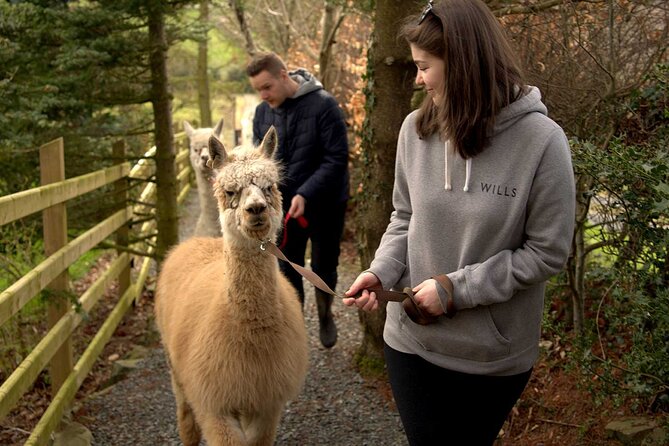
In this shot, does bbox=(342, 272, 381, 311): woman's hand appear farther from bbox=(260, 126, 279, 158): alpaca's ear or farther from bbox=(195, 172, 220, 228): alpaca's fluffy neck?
bbox=(195, 172, 220, 228): alpaca's fluffy neck

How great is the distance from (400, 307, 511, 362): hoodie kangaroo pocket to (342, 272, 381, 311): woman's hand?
0.70 ft

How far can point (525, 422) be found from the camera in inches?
173

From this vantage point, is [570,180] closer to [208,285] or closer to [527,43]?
[527,43]

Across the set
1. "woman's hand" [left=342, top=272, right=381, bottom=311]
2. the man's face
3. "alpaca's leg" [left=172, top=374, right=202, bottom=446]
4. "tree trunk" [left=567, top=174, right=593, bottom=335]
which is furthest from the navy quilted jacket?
"woman's hand" [left=342, top=272, right=381, bottom=311]

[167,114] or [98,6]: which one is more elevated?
[98,6]

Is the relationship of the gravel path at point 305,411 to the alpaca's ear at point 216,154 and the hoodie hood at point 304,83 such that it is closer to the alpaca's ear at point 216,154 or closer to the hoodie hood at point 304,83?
the alpaca's ear at point 216,154

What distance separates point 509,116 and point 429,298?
2.07 feet

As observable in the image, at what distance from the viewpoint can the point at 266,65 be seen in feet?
17.5

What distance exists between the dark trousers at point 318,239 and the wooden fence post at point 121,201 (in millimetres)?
2278

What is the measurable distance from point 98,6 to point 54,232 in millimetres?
2421

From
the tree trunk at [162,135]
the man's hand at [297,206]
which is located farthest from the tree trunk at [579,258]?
the tree trunk at [162,135]

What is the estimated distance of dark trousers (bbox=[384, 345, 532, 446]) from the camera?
2.36 metres

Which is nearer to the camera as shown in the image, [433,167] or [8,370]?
[433,167]

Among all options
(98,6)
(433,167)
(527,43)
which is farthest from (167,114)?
(433,167)
